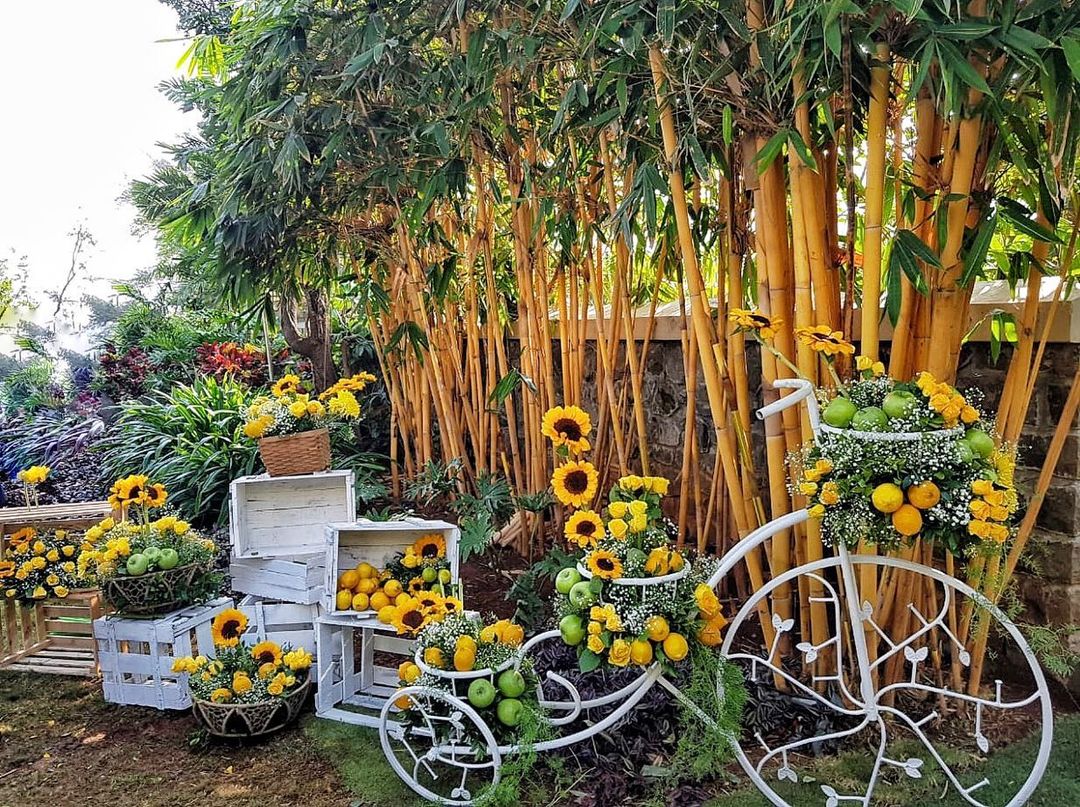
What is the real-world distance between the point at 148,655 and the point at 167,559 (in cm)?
28

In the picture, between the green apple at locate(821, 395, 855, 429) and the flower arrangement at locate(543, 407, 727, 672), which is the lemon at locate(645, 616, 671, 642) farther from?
the green apple at locate(821, 395, 855, 429)

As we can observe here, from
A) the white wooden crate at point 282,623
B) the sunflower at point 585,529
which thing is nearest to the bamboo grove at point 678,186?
the sunflower at point 585,529

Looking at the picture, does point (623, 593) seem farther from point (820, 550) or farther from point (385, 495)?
point (385, 495)

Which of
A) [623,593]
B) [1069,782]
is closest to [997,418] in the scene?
[1069,782]

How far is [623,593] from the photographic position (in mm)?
1420

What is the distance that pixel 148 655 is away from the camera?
2072 millimetres

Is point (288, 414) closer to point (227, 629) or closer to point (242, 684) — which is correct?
point (227, 629)

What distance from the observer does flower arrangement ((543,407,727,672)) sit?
1.39 metres

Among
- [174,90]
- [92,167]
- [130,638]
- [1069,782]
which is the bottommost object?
[1069,782]

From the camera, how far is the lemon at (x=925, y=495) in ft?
3.88

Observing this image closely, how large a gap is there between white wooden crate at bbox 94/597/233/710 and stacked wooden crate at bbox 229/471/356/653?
0.16m

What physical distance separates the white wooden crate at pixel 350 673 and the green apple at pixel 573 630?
23.3 inches

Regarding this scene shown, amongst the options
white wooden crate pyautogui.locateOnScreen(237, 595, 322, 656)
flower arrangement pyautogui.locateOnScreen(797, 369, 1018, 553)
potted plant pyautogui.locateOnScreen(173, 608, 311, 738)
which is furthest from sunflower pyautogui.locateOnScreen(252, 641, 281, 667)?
flower arrangement pyautogui.locateOnScreen(797, 369, 1018, 553)

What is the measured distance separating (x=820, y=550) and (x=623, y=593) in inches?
20.2
